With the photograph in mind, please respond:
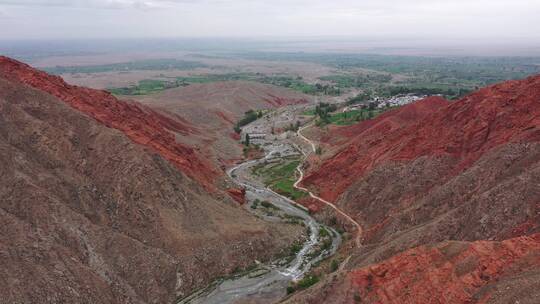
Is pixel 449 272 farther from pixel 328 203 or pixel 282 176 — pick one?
pixel 282 176

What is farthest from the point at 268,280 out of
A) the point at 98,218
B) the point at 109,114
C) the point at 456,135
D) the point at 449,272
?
the point at 109,114

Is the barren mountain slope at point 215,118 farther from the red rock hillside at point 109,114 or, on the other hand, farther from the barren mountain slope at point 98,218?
the barren mountain slope at point 98,218

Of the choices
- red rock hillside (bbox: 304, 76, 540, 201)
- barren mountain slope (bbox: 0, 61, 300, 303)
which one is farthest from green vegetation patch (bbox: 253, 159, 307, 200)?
barren mountain slope (bbox: 0, 61, 300, 303)

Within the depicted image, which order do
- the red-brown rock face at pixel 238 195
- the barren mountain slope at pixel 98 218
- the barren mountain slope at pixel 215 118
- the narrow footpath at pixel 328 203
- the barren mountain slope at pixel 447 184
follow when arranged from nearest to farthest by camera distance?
the barren mountain slope at pixel 447 184, the barren mountain slope at pixel 98 218, the narrow footpath at pixel 328 203, the red-brown rock face at pixel 238 195, the barren mountain slope at pixel 215 118

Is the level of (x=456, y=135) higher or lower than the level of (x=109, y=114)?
lower

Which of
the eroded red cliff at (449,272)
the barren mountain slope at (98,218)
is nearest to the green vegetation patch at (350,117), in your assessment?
the barren mountain slope at (98,218)
